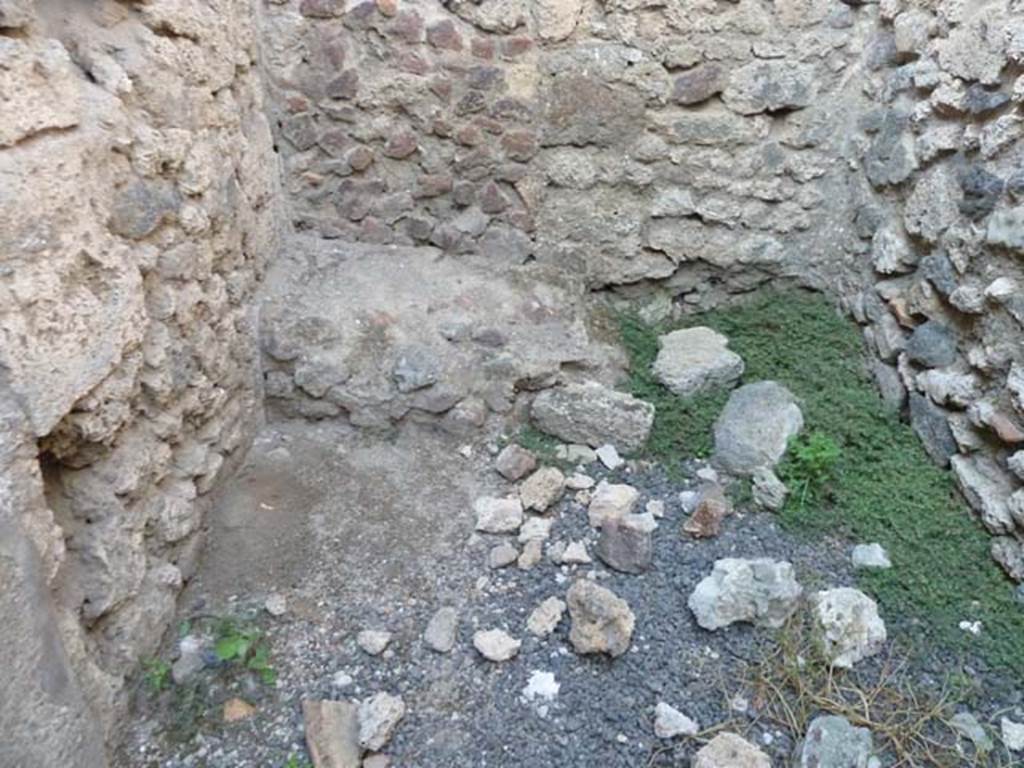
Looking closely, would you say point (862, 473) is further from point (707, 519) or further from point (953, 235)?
point (953, 235)

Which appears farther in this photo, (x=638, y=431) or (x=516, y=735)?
(x=638, y=431)

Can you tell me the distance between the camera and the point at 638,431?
93.7 inches

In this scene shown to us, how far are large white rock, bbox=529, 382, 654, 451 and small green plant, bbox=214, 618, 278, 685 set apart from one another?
108 cm

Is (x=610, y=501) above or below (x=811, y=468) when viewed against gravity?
below

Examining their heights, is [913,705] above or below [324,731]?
above

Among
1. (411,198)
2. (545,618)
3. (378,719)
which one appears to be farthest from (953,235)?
(378,719)

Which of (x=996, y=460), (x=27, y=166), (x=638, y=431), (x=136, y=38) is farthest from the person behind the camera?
(x=638, y=431)

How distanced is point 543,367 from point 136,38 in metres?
1.42

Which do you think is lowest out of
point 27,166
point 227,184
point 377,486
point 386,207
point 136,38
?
point 377,486

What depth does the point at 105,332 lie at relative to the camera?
58.0 inches

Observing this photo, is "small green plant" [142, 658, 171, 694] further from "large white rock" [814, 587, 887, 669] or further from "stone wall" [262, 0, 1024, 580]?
"stone wall" [262, 0, 1024, 580]

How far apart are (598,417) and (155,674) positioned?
137 centimetres

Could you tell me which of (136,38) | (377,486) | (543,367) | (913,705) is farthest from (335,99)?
(913,705)

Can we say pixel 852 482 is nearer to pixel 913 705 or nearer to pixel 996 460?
pixel 996 460
